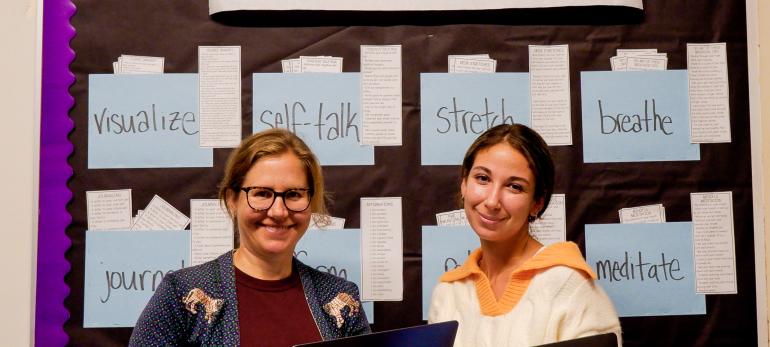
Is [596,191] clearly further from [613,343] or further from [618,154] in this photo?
[613,343]

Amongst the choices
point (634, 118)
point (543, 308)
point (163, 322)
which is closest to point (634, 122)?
point (634, 118)

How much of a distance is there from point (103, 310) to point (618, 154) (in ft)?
5.03

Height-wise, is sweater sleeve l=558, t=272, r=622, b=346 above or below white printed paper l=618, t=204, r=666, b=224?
below

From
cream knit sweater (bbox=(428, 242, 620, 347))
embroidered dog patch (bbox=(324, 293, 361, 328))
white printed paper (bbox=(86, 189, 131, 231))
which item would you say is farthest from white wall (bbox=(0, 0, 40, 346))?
cream knit sweater (bbox=(428, 242, 620, 347))

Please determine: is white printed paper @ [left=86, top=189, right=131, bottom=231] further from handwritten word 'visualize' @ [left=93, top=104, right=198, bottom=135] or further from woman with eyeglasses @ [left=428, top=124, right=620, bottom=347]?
woman with eyeglasses @ [left=428, top=124, right=620, bottom=347]

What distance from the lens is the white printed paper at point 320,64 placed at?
1.86 metres

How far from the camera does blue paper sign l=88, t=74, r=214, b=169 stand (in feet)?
5.98

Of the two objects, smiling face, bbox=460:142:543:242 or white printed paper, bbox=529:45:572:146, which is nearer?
smiling face, bbox=460:142:543:242

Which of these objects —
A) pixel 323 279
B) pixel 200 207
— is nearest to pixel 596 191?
pixel 323 279

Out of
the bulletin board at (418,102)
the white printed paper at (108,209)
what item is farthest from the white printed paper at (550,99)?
the white printed paper at (108,209)

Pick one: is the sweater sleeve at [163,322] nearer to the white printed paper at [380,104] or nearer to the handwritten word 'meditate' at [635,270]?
the white printed paper at [380,104]

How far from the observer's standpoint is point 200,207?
1835mm

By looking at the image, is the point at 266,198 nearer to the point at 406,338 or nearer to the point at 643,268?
the point at 406,338

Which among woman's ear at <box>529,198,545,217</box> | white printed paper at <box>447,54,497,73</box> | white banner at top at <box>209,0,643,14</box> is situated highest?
white banner at top at <box>209,0,643,14</box>
